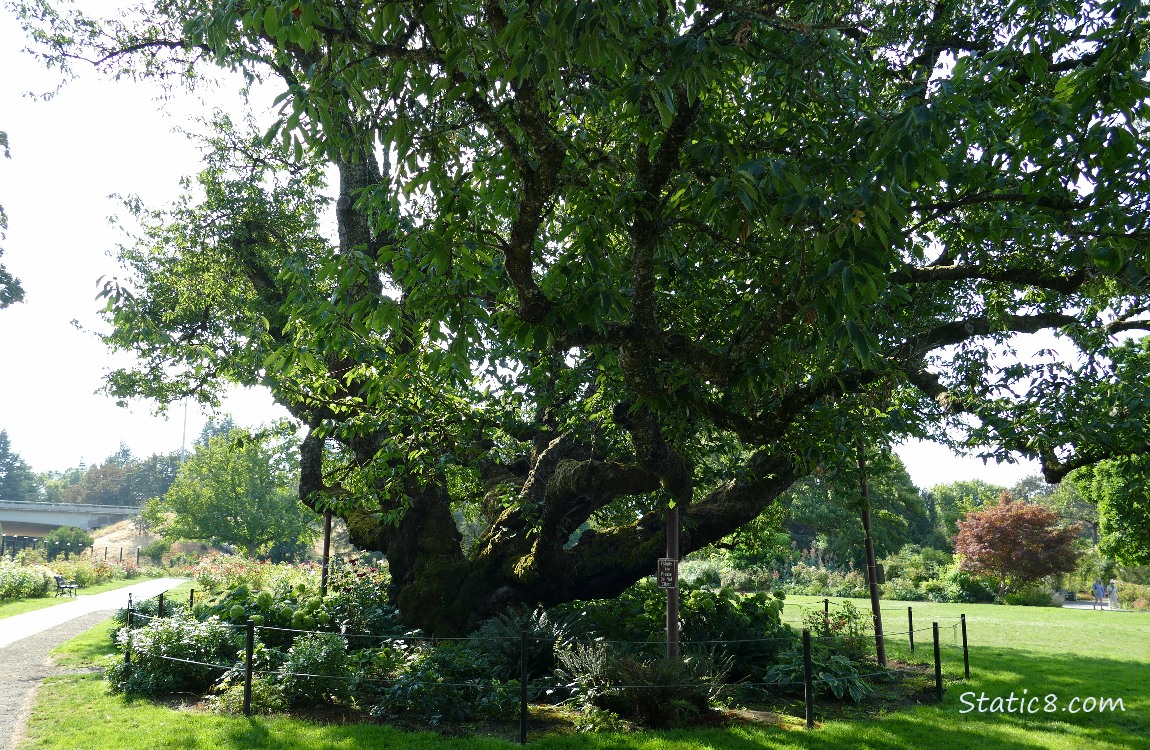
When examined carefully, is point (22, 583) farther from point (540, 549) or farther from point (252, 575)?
point (540, 549)

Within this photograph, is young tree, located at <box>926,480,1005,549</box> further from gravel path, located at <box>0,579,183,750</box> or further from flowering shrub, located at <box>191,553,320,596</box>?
gravel path, located at <box>0,579,183,750</box>

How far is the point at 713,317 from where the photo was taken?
306 inches

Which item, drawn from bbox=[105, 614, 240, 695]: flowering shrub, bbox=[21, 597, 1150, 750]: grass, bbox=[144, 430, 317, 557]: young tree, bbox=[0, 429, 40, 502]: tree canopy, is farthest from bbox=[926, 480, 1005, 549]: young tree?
bbox=[0, 429, 40, 502]: tree canopy

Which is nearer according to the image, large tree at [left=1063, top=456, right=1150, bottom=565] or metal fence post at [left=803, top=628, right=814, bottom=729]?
metal fence post at [left=803, top=628, right=814, bottom=729]

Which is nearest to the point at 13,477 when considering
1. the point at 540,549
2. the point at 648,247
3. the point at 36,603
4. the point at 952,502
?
the point at 36,603

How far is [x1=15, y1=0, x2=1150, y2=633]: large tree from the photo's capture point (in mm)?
4273

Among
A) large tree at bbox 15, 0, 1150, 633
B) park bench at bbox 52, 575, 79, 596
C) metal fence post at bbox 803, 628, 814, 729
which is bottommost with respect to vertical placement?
park bench at bbox 52, 575, 79, 596

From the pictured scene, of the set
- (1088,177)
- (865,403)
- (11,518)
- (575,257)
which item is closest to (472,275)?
(575,257)

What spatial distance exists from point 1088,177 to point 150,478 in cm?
11928

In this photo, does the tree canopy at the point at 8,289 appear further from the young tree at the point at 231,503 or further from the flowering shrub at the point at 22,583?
the young tree at the point at 231,503

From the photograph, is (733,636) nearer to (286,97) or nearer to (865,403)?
(865,403)

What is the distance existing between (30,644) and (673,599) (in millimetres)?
12934

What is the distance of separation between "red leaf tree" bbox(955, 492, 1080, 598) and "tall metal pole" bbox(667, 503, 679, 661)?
1174 inches

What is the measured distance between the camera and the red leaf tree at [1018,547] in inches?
1302
